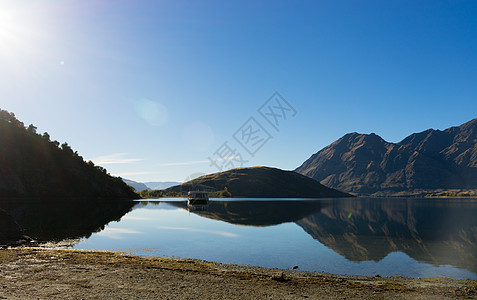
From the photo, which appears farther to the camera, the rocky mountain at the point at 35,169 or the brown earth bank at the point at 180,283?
the rocky mountain at the point at 35,169

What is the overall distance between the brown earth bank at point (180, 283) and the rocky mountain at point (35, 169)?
146221 mm

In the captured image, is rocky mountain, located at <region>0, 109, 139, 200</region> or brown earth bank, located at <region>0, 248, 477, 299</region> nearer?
brown earth bank, located at <region>0, 248, 477, 299</region>

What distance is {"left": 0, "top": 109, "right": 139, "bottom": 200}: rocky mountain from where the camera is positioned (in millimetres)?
147750

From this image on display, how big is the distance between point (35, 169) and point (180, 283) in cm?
17695

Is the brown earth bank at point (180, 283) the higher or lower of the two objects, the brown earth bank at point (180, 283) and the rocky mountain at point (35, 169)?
the lower

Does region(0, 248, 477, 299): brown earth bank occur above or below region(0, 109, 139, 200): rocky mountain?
below

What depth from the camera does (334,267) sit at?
3038 cm

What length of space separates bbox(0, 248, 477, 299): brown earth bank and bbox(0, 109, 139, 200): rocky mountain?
146m

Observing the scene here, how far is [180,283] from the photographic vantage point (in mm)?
20516

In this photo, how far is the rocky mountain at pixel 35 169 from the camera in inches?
5817

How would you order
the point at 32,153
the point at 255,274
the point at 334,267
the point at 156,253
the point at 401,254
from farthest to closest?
the point at 32,153 < the point at 401,254 < the point at 156,253 < the point at 334,267 < the point at 255,274

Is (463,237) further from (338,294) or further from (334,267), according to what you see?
(338,294)

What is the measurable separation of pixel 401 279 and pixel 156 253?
85.7 feet

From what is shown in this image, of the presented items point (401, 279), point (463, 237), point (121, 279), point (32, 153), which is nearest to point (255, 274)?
point (121, 279)
